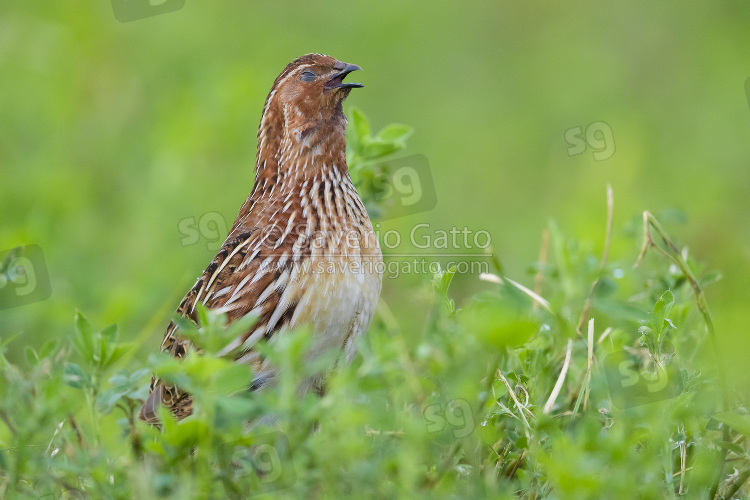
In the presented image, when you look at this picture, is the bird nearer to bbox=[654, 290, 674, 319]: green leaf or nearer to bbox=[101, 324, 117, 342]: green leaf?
bbox=[101, 324, 117, 342]: green leaf

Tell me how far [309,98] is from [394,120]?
206 inches

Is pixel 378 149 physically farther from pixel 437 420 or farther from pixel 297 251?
pixel 437 420

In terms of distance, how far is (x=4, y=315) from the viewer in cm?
620

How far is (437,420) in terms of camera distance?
3535 millimetres

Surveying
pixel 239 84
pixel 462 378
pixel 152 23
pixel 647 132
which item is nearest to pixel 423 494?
pixel 462 378

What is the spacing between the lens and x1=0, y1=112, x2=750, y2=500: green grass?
3.10m

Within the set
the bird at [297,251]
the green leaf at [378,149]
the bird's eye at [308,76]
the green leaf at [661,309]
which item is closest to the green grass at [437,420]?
the green leaf at [661,309]

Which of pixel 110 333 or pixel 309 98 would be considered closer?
pixel 110 333

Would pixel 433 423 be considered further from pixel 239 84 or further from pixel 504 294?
pixel 239 84

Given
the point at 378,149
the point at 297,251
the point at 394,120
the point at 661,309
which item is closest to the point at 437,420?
the point at 661,309

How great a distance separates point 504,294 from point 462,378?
103 centimetres

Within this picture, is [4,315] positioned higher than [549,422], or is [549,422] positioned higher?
[4,315]

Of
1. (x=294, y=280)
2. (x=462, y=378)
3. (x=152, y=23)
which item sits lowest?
(x=462, y=378)

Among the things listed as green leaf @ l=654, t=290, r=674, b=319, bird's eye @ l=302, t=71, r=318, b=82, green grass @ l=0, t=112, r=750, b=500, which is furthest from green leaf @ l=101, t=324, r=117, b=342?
green leaf @ l=654, t=290, r=674, b=319
